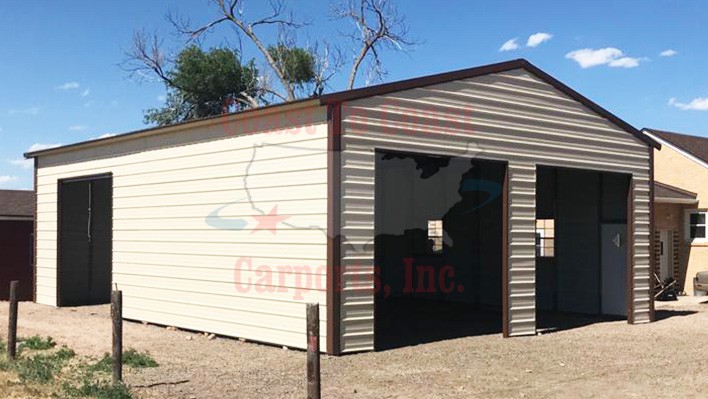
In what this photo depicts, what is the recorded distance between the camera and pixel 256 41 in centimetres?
4119

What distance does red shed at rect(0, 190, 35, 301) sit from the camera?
69.7ft

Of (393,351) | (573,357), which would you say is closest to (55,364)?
(393,351)

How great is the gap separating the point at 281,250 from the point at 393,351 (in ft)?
8.08

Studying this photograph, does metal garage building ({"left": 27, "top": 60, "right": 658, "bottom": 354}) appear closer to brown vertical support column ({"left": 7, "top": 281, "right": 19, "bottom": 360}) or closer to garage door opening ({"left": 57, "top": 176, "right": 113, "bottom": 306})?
garage door opening ({"left": 57, "top": 176, "right": 113, "bottom": 306})

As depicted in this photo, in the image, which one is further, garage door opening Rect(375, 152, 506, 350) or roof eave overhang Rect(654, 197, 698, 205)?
roof eave overhang Rect(654, 197, 698, 205)

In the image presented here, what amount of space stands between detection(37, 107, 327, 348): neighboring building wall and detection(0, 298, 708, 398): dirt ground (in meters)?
0.61

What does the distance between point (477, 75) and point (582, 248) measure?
6970 millimetres

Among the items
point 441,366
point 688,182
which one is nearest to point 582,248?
point 688,182

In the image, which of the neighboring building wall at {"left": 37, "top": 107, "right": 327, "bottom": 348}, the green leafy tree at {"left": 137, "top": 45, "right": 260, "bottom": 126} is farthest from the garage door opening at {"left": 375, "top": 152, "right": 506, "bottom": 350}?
the green leafy tree at {"left": 137, "top": 45, "right": 260, "bottom": 126}

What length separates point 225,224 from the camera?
1343 centimetres

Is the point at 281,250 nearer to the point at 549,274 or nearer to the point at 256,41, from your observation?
the point at 549,274

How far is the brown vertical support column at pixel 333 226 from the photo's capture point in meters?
11.2

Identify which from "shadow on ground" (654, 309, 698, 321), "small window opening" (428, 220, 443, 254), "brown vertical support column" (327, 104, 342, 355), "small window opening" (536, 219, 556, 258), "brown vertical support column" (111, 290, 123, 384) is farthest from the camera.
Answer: "small window opening" (428, 220, 443, 254)

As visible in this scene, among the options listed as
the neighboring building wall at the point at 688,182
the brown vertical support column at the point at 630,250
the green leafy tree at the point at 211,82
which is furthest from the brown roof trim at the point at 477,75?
the green leafy tree at the point at 211,82
